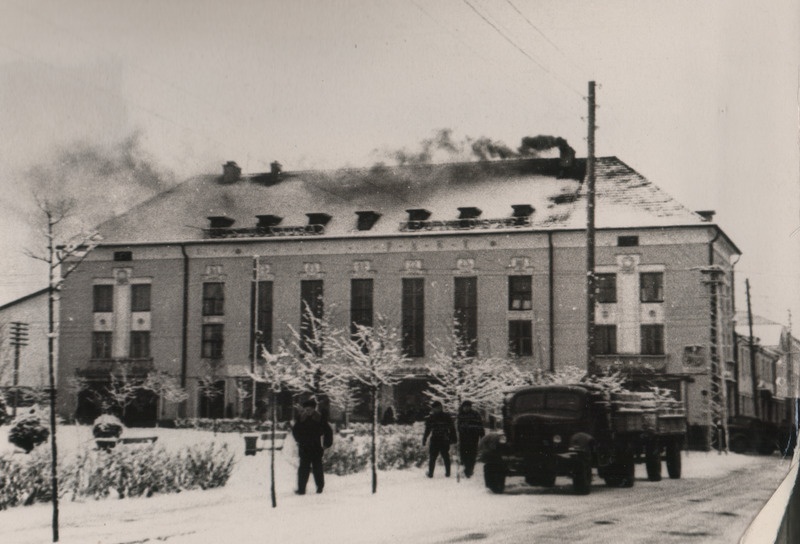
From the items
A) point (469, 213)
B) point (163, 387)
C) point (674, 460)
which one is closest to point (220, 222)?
point (163, 387)

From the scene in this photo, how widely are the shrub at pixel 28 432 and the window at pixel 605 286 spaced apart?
1.74 m

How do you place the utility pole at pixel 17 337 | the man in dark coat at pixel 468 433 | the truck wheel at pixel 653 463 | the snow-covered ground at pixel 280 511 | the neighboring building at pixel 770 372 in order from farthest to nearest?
the truck wheel at pixel 653 463
the neighboring building at pixel 770 372
the man in dark coat at pixel 468 433
the utility pole at pixel 17 337
the snow-covered ground at pixel 280 511

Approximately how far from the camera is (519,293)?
3.07m

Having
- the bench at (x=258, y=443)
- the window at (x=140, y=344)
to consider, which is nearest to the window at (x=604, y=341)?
the bench at (x=258, y=443)

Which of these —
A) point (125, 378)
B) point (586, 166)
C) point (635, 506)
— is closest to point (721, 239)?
point (586, 166)

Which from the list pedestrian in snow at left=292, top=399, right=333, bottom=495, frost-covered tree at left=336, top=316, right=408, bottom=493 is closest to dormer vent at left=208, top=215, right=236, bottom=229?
frost-covered tree at left=336, top=316, right=408, bottom=493

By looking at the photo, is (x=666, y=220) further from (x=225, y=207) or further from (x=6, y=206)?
(x=6, y=206)

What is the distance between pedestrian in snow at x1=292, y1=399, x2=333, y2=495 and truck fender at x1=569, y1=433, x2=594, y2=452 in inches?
52.1

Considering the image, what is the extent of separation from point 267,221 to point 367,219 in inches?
12.5

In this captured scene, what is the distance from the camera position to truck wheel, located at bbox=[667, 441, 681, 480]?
3.36 m


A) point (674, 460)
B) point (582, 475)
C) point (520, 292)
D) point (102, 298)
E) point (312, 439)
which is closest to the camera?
point (312, 439)

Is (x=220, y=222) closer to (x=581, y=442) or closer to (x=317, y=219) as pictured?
(x=317, y=219)

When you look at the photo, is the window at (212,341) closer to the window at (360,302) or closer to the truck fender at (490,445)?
the window at (360,302)

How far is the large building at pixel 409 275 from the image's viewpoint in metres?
2.99
